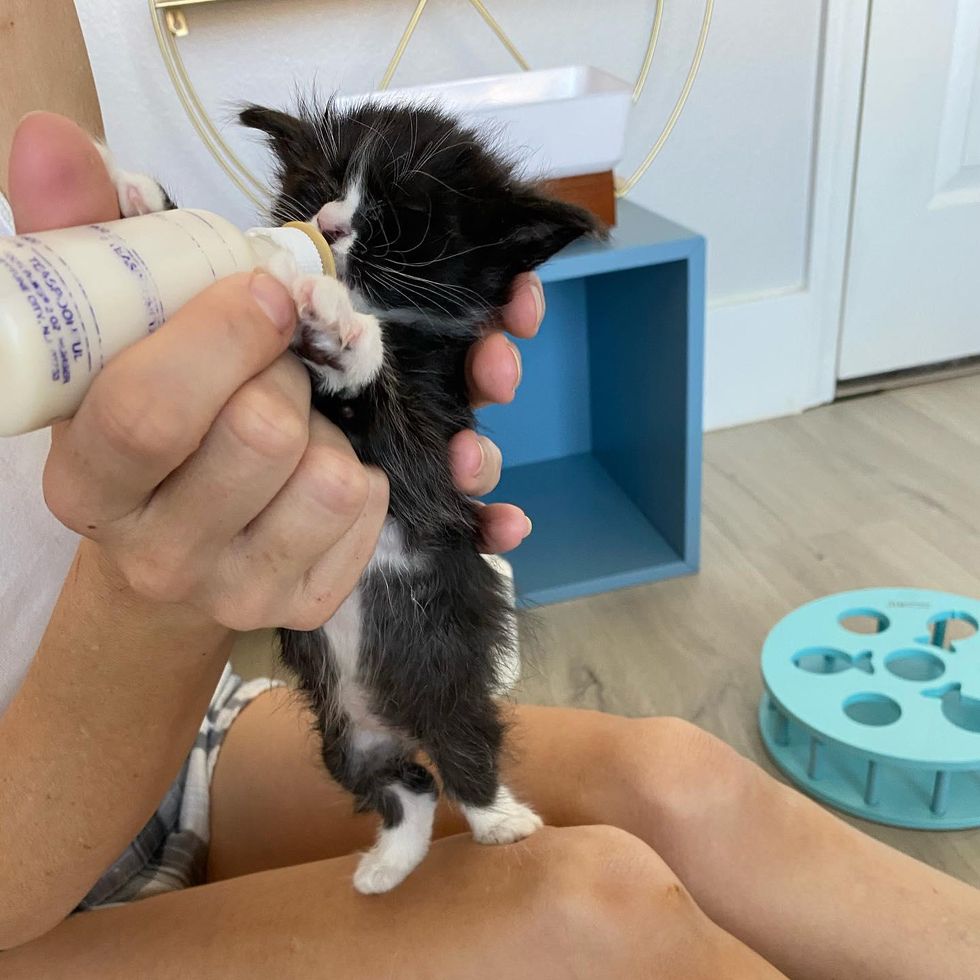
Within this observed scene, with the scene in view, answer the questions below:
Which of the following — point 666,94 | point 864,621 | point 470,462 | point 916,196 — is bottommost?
point 864,621

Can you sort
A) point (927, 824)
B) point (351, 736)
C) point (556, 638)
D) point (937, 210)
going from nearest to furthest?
point (351, 736)
point (927, 824)
point (556, 638)
point (937, 210)

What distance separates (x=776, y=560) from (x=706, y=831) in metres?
0.89

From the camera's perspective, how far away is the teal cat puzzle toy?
1079 mm

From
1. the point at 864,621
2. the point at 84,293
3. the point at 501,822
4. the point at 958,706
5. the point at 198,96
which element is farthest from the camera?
the point at 198,96

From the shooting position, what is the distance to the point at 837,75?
1.76 metres

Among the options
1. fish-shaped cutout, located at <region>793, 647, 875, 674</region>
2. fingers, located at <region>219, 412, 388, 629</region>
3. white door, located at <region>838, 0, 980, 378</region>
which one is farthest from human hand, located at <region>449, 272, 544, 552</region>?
white door, located at <region>838, 0, 980, 378</region>

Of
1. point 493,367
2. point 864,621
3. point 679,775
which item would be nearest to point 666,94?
point 864,621

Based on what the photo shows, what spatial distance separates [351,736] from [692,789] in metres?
0.29

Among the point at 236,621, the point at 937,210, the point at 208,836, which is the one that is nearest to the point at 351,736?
the point at 208,836

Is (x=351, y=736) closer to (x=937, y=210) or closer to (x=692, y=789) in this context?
(x=692, y=789)

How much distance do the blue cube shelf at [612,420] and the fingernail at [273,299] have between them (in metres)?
0.89

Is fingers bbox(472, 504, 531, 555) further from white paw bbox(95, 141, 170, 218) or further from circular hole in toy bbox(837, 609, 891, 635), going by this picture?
circular hole in toy bbox(837, 609, 891, 635)

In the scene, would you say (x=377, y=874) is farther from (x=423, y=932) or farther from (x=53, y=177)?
(x=53, y=177)

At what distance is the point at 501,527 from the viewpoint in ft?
2.36
